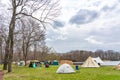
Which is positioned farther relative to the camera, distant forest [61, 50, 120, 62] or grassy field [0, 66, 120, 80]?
distant forest [61, 50, 120, 62]

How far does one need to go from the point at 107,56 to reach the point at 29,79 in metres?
62.7

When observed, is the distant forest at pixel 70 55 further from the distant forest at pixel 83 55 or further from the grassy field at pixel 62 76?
the grassy field at pixel 62 76

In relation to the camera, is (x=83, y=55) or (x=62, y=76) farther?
(x=83, y=55)

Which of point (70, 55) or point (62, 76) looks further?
point (70, 55)

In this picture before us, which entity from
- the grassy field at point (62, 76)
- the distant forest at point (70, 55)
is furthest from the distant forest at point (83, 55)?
the grassy field at point (62, 76)

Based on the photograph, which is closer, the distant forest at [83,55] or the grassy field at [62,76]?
the grassy field at [62,76]

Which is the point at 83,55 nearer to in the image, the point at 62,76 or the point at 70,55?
the point at 70,55

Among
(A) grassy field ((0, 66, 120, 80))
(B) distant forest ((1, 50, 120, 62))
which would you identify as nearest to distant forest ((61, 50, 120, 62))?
(B) distant forest ((1, 50, 120, 62))

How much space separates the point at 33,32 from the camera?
160ft

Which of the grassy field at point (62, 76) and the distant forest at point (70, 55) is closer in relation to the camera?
the grassy field at point (62, 76)

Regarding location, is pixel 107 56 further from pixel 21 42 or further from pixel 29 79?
pixel 29 79

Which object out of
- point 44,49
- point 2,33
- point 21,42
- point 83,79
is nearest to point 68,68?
point 83,79

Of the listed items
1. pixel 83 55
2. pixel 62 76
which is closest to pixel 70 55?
pixel 83 55

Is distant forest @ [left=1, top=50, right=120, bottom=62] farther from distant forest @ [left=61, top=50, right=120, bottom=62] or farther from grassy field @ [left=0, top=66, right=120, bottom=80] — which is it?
grassy field @ [left=0, top=66, right=120, bottom=80]
